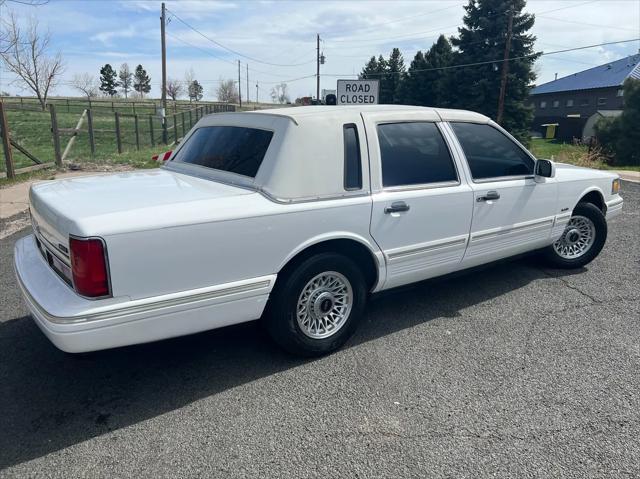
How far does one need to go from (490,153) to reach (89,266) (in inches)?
134

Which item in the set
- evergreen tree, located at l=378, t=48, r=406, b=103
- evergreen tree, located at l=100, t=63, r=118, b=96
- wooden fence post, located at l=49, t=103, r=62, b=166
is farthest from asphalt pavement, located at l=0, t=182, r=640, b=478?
evergreen tree, located at l=100, t=63, r=118, b=96

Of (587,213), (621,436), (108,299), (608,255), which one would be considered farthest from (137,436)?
(608,255)

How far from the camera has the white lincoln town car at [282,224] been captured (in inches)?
105

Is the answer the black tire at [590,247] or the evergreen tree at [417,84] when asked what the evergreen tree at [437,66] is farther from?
the black tire at [590,247]

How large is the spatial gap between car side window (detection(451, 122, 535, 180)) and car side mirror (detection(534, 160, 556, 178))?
0.24 feet

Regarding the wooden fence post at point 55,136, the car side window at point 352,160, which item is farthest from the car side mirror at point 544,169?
the wooden fence post at point 55,136

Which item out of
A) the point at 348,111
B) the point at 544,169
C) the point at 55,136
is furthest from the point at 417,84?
the point at 348,111

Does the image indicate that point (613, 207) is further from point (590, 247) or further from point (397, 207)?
point (397, 207)

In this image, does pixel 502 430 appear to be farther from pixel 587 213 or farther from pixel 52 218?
pixel 587 213

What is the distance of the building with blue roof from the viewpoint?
45.8m

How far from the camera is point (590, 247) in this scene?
5516 millimetres

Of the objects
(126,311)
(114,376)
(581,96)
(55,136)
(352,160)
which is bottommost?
(114,376)

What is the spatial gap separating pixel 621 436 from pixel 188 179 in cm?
320

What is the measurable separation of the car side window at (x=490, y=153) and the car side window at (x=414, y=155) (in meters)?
0.25
